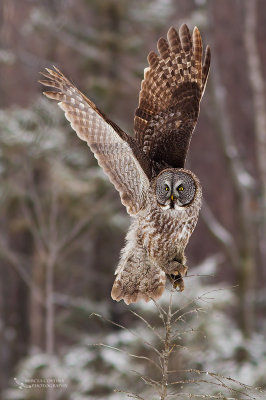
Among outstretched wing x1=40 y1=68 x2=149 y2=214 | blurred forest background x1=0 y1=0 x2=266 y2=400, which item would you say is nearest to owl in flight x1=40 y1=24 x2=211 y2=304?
outstretched wing x1=40 y1=68 x2=149 y2=214

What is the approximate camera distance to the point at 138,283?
224cm

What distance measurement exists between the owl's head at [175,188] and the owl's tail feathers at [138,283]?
24cm

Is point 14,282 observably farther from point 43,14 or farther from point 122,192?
point 122,192

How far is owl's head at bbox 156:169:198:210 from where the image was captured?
2.09m

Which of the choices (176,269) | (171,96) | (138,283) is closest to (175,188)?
(176,269)

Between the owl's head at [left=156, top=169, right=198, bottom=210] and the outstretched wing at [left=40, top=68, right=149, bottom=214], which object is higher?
the outstretched wing at [left=40, top=68, right=149, bottom=214]

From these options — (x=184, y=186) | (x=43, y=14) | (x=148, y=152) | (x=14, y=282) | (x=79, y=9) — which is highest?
(x=79, y=9)

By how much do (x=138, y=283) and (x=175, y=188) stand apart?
0.38 m

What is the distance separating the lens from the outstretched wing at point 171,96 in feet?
7.27

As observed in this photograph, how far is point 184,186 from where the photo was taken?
2.14m

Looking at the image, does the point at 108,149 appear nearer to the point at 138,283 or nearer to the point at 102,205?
the point at 138,283

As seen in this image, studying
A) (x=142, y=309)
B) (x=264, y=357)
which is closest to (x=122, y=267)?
(x=142, y=309)

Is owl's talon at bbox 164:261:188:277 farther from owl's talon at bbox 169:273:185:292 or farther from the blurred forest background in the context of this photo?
the blurred forest background

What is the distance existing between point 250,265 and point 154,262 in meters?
6.85
